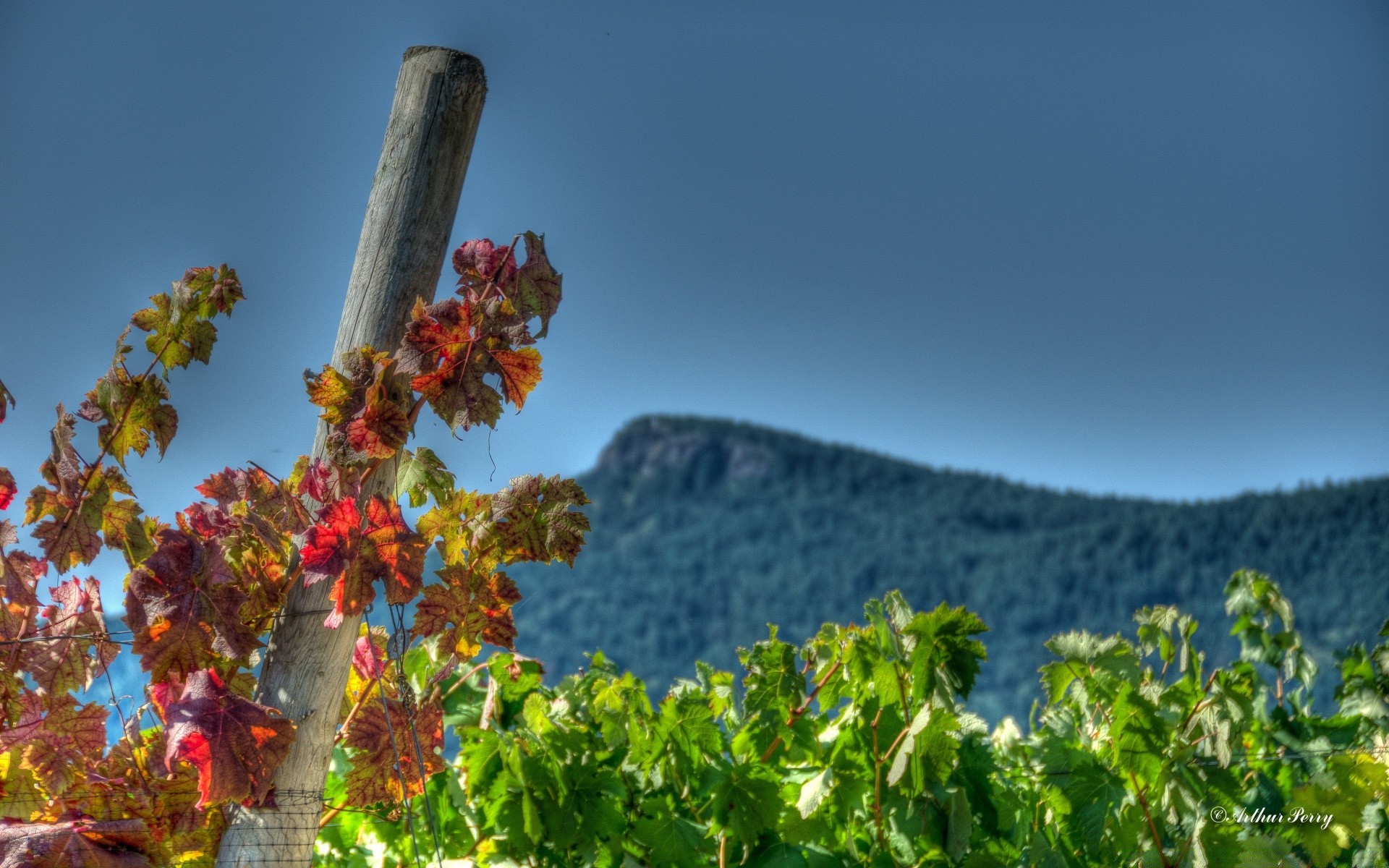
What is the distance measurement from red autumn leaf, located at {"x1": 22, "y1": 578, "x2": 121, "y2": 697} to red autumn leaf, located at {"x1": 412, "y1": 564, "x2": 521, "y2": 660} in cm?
Answer: 44

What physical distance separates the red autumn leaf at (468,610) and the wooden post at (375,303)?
0.30ft

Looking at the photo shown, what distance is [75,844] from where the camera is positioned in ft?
3.21

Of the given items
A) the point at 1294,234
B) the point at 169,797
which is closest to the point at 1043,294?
the point at 1294,234

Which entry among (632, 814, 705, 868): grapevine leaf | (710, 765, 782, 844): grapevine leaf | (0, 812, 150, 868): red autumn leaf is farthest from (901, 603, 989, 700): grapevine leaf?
(0, 812, 150, 868): red autumn leaf

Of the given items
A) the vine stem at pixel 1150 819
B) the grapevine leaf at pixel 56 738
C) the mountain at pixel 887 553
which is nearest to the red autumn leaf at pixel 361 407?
the grapevine leaf at pixel 56 738

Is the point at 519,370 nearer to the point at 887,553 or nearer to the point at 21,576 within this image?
the point at 21,576

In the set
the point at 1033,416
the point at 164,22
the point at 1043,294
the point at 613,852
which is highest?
the point at 1043,294

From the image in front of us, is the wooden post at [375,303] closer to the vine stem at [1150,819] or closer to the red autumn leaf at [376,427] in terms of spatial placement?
the red autumn leaf at [376,427]

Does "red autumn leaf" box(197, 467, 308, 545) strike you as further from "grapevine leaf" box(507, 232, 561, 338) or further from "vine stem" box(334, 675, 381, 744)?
"grapevine leaf" box(507, 232, 561, 338)

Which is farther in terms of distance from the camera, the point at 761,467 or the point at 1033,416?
the point at 761,467

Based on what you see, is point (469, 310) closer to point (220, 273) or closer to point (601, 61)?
point (220, 273)

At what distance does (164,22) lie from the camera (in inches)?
128

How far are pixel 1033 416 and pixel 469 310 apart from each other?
→ 8047 mm

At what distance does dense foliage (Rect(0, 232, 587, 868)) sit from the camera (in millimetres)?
978
